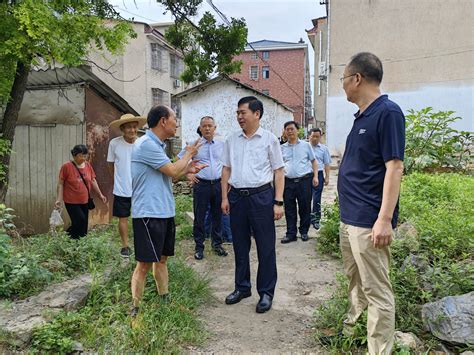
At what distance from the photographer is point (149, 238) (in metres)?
3.07

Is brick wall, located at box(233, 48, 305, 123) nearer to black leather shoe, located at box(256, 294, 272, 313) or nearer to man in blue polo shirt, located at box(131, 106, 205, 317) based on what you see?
black leather shoe, located at box(256, 294, 272, 313)

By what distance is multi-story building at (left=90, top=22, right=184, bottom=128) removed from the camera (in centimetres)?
2109

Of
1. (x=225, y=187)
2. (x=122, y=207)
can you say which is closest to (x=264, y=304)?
(x=225, y=187)

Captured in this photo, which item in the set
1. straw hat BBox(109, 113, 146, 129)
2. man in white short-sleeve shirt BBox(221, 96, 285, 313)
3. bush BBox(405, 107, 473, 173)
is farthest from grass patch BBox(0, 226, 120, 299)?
bush BBox(405, 107, 473, 173)

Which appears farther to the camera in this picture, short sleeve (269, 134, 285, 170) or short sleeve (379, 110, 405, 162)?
short sleeve (269, 134, 285, 170)

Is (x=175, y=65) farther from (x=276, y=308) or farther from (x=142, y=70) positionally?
(x=276, y=308)

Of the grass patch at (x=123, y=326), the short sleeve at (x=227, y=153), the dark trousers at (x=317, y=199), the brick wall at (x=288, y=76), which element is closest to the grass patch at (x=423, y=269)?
the grass patch at (x=123, y=326)

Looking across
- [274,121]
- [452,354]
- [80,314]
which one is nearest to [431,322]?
[452,354]

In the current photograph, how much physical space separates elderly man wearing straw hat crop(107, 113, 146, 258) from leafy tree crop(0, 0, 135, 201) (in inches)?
54.7

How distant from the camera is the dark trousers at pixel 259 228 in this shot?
11.7ft

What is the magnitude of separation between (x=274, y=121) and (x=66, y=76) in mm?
6412

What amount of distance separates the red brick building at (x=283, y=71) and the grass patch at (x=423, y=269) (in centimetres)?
3549

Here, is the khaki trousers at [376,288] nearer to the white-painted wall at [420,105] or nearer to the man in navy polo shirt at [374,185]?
the man in navy polo shirt at [374,185]

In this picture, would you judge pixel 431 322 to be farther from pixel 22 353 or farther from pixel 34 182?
pixel 34 182
